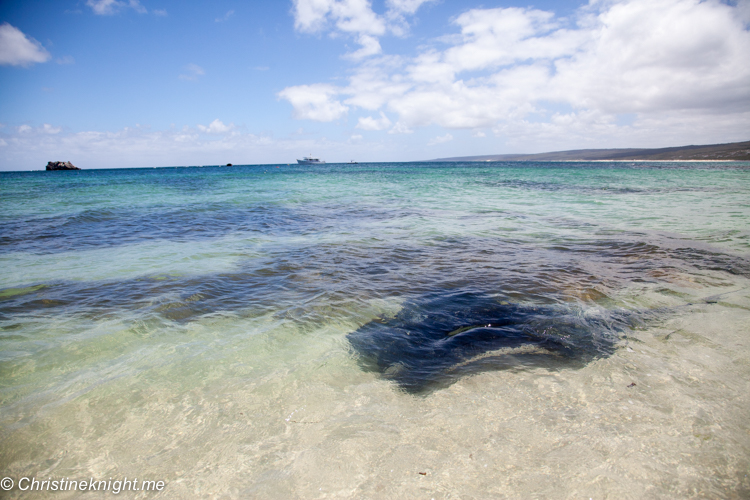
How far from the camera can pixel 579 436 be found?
2.43 m

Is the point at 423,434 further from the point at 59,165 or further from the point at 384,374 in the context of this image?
the point at 59,165

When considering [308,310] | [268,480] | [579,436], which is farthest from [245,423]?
[579,436]

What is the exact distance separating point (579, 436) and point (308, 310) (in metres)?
3.46

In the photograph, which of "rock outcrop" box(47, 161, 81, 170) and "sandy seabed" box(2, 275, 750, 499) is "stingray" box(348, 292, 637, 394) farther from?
"rock outcrop" box(47, 161, 81, 170)

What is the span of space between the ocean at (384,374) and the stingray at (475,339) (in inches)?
1.2

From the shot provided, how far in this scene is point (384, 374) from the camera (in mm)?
3297

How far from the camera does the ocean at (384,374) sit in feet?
7.30

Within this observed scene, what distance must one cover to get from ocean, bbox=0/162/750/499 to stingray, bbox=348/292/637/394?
0.10 feet

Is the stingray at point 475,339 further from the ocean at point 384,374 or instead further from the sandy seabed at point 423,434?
the sandy seabed at point 423,434

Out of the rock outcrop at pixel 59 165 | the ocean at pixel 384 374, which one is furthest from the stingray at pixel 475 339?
the rock outcrop at pixel 59 165

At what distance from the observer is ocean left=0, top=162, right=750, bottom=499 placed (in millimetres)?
2225

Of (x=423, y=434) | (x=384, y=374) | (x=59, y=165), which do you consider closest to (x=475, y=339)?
(x=384, y=374)

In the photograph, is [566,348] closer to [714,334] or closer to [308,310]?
[714,334]

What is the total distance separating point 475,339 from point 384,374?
1.20 meters
